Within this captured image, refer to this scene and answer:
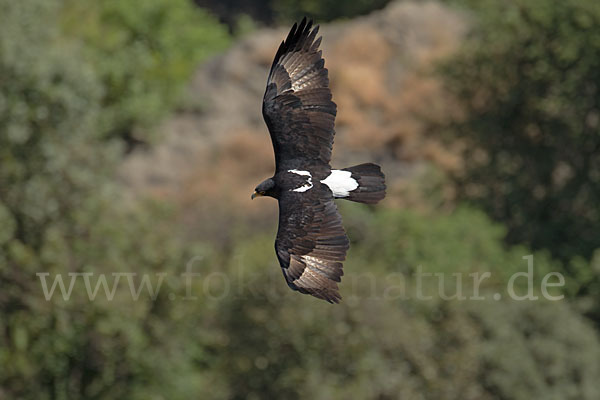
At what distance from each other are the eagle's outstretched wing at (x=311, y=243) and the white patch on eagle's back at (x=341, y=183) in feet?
0.45

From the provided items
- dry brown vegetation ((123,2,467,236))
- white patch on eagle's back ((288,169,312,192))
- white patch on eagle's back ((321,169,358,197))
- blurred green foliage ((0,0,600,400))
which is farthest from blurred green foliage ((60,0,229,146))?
white patch on eagle's back ((321,169,358,197))

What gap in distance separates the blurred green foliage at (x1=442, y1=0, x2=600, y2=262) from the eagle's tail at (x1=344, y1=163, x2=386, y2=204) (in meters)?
14.6

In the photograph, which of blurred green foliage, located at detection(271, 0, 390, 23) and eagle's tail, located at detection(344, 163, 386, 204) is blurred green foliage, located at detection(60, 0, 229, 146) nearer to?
blurred green foliage, located at detection(271, 0, 390, 23)

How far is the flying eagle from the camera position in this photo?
8.82 metres

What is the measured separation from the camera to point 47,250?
18547 millimetres

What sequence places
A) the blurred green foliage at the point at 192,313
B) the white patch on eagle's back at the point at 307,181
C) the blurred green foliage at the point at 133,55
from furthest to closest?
the blurred green foliage at the point at 133,55 → the blurred green foliage at the point at 192,313 → the white patch on eagle's back at the point at 307,181

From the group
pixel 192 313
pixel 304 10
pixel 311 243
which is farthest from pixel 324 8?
pixel 311 243

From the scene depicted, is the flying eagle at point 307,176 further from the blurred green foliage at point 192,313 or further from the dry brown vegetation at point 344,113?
the dry brown vegetation at point 344,113

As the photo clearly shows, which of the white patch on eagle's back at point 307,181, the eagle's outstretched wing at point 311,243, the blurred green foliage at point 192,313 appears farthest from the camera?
the blurred green foliage at point 192,313

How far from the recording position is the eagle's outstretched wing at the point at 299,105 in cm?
1005

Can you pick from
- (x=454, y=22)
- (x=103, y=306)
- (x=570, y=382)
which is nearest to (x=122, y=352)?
(x=103, y=306)

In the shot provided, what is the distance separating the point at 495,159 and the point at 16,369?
11.3m

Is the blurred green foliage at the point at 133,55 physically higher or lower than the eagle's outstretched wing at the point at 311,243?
higher

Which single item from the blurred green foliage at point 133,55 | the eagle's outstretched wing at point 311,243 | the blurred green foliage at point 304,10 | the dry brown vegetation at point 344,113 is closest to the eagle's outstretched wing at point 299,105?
the eagle's outstretched wing at point 311,243
